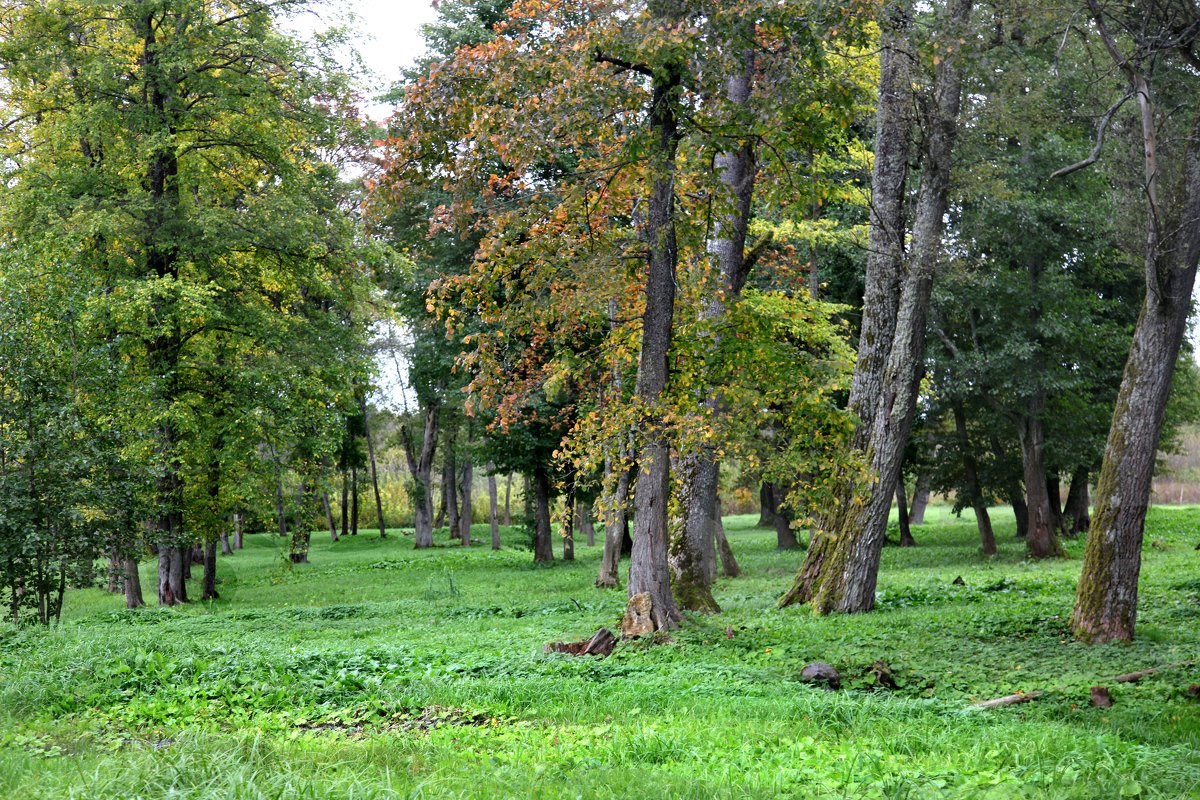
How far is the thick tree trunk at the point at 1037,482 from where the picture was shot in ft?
78.7

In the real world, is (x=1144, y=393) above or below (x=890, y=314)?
below

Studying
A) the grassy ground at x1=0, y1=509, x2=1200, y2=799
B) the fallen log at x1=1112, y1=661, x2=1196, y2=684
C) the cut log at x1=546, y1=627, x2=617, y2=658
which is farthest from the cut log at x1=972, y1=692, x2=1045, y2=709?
the cut log at x1=546, y1=627, x2=617, y2=658

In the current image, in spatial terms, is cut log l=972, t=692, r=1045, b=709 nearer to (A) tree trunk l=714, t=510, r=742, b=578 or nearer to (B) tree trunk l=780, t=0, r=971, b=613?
(B) tree trunk l=780, t=0, r=971, b=613

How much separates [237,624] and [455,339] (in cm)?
1152

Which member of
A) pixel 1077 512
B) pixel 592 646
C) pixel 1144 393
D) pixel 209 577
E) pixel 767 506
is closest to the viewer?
pixel 592 646

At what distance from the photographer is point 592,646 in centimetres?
1019

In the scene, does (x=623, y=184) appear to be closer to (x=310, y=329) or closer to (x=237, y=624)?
(x=237, y=624)

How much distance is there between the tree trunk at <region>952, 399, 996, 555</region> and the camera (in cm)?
2686

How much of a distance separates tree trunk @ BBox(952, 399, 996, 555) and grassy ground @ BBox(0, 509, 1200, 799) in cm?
1231

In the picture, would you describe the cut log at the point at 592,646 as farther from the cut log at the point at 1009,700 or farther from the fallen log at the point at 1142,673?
the fallen log at the point at 1142,673

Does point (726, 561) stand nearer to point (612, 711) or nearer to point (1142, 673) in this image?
point (1142, 673)

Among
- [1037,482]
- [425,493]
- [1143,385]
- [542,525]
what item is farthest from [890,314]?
[425,493]

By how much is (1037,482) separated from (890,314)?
1227cm

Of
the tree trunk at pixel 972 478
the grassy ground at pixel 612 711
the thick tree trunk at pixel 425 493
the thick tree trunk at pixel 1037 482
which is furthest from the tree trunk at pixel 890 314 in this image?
the thick tree trunk at pixel 425 493
